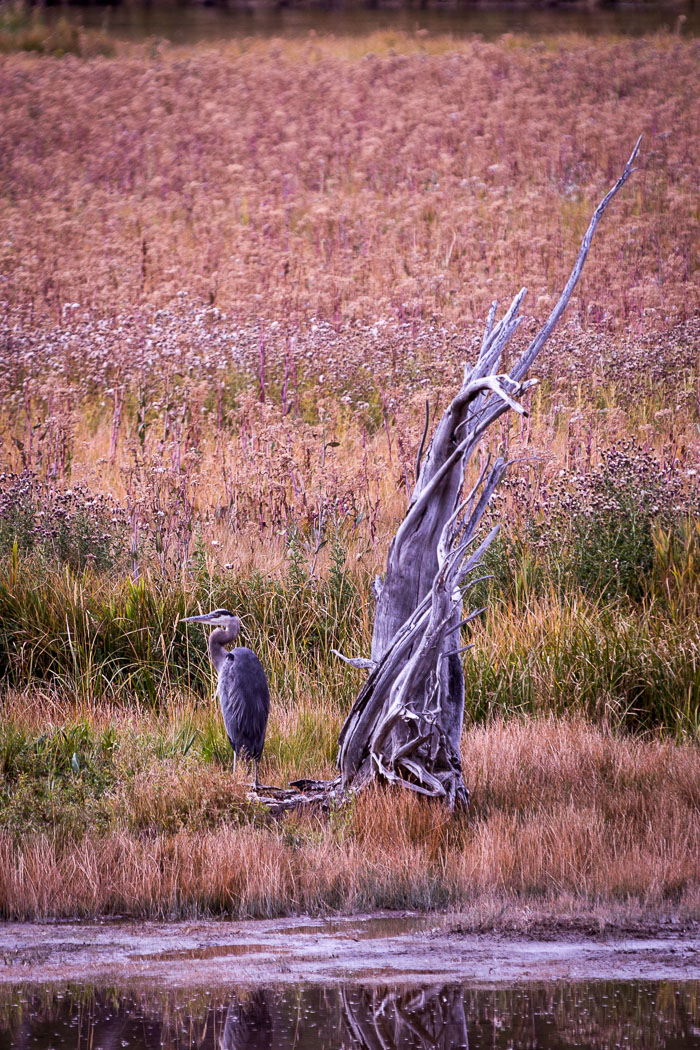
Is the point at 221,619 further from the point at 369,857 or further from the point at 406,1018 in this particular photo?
the point at 406,1018

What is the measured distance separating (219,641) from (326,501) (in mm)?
3004

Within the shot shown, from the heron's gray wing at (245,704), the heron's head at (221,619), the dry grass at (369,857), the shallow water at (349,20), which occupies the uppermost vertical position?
the shallow water at (349,20)

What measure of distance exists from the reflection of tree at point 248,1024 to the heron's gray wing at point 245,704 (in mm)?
2264

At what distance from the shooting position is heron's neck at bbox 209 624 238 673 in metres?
8.04

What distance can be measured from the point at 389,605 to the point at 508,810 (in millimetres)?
1212

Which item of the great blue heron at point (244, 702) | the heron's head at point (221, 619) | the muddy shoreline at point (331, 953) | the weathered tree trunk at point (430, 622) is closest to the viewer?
the muddy shoreline at point (331, 953)

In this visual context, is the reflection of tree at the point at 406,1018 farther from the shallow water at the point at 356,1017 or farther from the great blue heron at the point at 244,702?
the great blue heron at the point at 244,702

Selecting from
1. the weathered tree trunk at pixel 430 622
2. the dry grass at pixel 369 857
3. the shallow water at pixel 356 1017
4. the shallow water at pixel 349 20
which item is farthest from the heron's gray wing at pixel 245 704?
the shallow water at pixel 349 20

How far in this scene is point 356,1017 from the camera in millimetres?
5098

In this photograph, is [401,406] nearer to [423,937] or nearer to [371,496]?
[371,496]

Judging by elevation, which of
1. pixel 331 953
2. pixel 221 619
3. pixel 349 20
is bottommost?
pixel 331 953

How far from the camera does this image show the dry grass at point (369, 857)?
6.36 metres

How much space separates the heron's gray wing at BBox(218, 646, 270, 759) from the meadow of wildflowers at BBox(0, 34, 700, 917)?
0.31 m

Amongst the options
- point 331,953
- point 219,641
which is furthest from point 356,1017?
point 219,641
